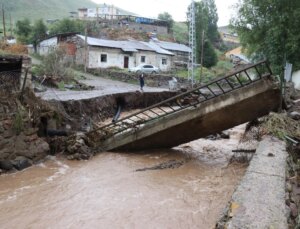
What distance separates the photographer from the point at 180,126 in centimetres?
1281

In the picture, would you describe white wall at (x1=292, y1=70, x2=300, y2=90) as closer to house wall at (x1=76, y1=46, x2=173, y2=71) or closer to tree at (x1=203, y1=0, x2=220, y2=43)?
house wall at (x1=76, y1=46, x2=173, y2=71)

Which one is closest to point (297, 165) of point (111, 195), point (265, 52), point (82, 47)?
point (111, 195)

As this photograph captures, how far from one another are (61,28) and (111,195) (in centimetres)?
4658

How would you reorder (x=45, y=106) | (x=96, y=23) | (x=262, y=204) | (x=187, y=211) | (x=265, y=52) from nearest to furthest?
(x=262, y=204), (x=187, y=211), (x=45, y=106), (x=265, y=52), (x=96, y=23)

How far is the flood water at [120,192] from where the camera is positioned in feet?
26.5

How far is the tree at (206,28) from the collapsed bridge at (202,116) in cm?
3685

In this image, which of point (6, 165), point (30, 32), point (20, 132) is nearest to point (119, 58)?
point (30, 32)

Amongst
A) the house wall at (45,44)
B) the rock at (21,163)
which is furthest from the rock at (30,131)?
the house wall at (45,44)

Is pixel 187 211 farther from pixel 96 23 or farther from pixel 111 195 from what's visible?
pixel 96 23

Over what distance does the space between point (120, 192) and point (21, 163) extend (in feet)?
12.9

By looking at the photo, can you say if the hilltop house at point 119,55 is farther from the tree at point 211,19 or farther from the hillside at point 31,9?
the hillside at point 31,9

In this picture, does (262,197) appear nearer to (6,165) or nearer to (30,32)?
(6,165)

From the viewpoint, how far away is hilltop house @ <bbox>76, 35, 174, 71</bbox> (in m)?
40.3

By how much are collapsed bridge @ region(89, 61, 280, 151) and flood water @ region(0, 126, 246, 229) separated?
60 cm
